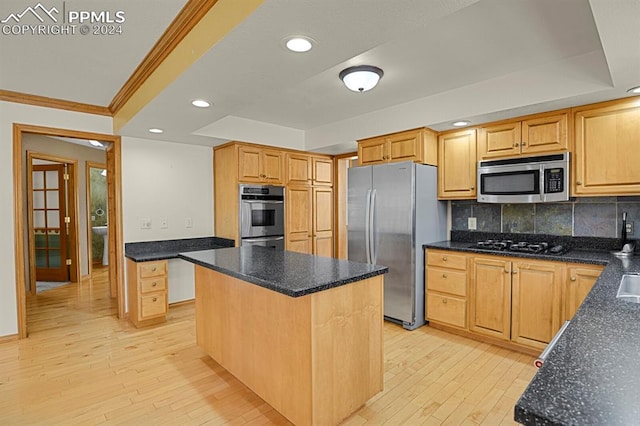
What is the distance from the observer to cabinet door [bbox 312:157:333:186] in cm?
512

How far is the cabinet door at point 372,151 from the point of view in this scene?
154 inches

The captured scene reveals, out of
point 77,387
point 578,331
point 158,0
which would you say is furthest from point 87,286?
point 578,331

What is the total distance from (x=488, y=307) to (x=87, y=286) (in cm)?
599

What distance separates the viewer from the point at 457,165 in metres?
3.61

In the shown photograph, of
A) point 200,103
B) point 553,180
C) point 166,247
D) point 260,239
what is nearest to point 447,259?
point 553,180

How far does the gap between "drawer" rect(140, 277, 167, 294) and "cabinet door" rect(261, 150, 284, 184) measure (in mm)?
1770

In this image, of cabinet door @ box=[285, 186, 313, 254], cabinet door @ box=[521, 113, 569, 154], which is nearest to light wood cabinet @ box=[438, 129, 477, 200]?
cabinet door @ box=[521, 113, 569, 154]

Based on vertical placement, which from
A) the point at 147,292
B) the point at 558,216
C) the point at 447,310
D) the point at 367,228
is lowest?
the point at 447,310

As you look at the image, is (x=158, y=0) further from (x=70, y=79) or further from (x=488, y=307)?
(x=488, y=307)

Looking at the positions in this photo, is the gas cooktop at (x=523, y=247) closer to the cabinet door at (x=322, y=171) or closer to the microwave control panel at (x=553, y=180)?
the microwave control panel at (x=553, y=180)

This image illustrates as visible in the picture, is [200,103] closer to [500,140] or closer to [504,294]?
[500,140]

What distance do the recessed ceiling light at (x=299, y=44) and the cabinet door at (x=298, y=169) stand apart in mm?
2942

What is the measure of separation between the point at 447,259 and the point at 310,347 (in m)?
2.17

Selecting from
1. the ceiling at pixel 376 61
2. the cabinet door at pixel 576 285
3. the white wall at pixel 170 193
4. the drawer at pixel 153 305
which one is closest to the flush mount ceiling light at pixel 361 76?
the ceiling at pixel 376 61
